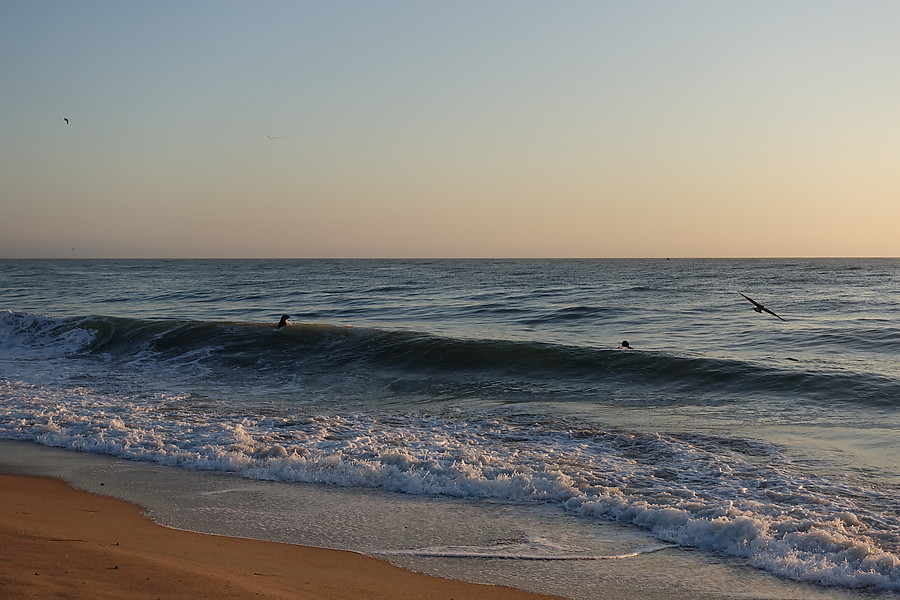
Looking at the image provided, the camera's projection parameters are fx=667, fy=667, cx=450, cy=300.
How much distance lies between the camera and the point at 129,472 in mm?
7629

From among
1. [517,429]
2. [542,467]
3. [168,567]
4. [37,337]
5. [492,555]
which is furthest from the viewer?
[37,337]

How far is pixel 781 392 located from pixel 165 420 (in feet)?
34.0

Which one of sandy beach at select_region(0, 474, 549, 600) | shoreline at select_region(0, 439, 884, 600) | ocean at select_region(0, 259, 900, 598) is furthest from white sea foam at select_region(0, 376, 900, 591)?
sandy beach at select_region(0, 474, 549, 600)

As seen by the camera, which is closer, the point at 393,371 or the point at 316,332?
the point at 393,371

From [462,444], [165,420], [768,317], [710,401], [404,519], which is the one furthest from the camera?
[768,317]

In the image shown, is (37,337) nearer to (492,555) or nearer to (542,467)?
(542,467)

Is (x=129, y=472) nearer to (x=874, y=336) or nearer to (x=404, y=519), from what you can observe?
(x=404, y=519)

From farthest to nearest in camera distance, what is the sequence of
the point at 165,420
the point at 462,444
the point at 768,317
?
1. the point at 768,317
2. the point at 165,420
3. the point at 462,444

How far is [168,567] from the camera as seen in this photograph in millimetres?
4637

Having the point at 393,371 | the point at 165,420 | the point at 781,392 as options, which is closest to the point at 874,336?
the point at 781,392

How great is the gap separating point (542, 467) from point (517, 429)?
6.90 ft

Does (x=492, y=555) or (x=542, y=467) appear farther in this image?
(x=542, y=467)

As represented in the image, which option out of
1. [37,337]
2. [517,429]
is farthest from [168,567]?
[37,337]

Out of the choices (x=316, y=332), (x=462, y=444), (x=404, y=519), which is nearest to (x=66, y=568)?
(x=404, y=519)
